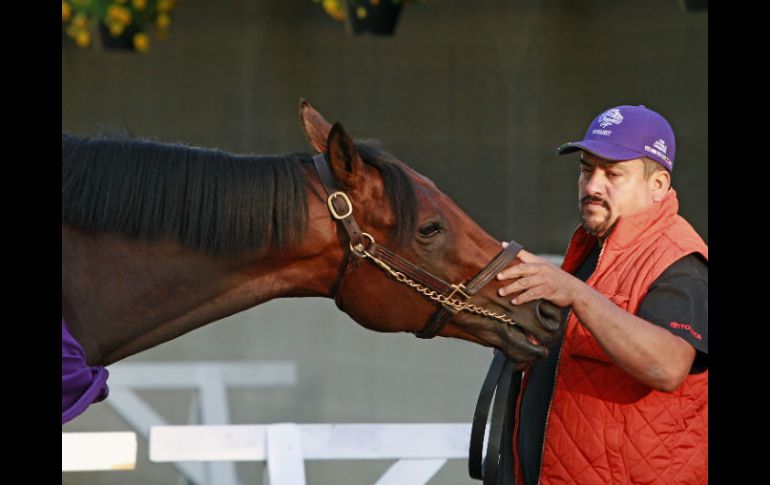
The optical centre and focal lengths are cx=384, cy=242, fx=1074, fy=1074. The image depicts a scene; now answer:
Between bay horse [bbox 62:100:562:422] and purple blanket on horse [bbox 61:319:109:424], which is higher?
bay horse [bbox 62:100:562:422]

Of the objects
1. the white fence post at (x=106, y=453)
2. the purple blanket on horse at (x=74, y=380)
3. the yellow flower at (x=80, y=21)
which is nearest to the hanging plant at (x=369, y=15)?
the yellow flower at (x=80, y=21)

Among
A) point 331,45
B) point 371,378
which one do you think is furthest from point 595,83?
point 371,378

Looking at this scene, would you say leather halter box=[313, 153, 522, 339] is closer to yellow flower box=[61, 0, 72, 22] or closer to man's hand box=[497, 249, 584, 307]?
man's hand box=[497, 249, 584, 307]

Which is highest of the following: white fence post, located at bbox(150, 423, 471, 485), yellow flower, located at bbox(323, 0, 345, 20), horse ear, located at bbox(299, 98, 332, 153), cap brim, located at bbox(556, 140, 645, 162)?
yellow flower, located at bbox(323, 0, 345, 20)

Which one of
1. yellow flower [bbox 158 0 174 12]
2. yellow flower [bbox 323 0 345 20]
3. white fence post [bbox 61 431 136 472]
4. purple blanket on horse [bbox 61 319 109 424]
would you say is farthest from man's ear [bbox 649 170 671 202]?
yellow flower [bbox 158 0 174 12]

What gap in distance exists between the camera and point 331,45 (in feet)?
21.7

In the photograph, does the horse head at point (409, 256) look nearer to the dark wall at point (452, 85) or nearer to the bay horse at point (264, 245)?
the bay horse at point (264, 245)

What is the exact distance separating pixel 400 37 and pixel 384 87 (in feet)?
1.03

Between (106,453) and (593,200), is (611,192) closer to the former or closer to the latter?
(593,200)

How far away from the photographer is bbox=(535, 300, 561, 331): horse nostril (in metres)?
2.48

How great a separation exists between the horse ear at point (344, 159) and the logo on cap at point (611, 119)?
63cm

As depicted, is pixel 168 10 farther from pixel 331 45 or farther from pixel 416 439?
pixel 416 439

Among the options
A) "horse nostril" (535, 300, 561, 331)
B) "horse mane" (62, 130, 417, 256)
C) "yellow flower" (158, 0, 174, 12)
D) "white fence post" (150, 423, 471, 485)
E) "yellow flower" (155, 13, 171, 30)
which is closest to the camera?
"horse mane" (62, 130, 417, 256)

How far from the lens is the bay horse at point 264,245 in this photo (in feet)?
7.54
